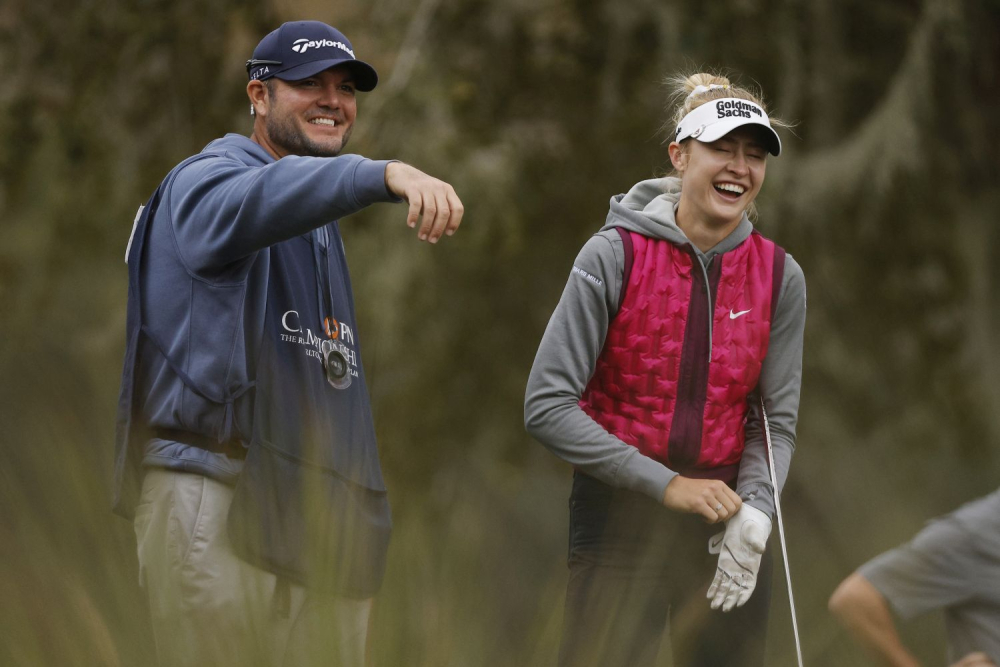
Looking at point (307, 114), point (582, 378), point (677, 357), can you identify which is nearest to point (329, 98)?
point (307, 114)

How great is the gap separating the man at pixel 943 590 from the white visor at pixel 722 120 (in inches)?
40.1

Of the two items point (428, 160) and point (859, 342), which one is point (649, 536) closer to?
point (428, 160)

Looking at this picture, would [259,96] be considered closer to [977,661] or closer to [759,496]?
[759,496]

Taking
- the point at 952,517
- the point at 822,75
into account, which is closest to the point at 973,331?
the point at 822,75

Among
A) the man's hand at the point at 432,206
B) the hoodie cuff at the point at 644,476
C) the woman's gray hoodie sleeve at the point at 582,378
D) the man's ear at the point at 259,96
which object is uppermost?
the man's ear at the point at 259,96

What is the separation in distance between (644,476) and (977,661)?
819mm

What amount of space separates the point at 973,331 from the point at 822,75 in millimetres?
1649

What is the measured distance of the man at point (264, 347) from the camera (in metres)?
2.35

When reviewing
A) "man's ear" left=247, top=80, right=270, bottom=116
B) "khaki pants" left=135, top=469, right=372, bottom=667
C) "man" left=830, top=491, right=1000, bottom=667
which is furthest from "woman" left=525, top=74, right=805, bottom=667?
"khaki pants" left=135, top=469, right=372, bottom=667

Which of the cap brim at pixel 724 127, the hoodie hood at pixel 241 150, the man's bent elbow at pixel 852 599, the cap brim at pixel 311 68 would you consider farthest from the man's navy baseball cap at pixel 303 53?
the man's bent elbow at pixel 852 599

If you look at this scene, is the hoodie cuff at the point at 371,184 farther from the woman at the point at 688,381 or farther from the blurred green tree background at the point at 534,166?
the blurred green tree background at the point at 534,166

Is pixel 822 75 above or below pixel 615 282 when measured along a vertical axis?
above

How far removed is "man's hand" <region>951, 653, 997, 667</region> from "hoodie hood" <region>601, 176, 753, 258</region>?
1.11 meters

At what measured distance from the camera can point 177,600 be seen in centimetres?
197
